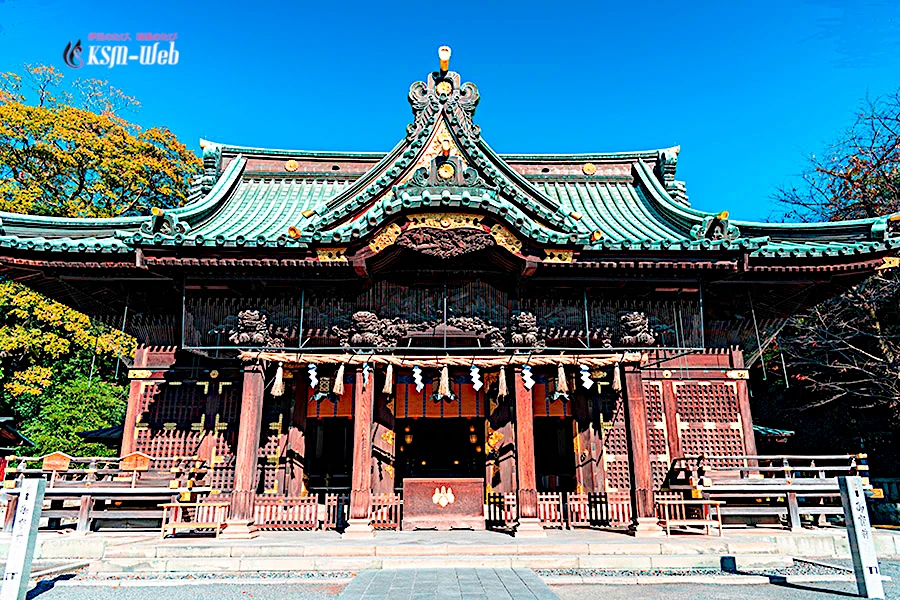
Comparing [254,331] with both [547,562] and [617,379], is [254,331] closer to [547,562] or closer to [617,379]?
[547,562]

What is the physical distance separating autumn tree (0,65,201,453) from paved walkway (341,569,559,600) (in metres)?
19.9

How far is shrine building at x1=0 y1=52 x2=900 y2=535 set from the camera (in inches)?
469

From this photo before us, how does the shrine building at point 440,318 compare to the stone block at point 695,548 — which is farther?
the shrine building at point 440,318

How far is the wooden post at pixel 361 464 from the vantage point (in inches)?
434

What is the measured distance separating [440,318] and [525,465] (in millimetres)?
3749

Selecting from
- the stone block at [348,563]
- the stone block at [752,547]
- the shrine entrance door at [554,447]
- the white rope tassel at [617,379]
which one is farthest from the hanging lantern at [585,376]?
the stone block at [348,563]

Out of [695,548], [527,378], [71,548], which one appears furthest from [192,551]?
[695,548]

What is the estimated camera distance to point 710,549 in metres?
9.50

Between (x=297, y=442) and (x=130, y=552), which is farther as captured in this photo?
(x=297, y=442)

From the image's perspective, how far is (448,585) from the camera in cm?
743

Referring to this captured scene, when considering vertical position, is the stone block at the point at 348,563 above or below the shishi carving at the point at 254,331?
below

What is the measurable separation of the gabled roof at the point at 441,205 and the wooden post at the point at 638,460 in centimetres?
284

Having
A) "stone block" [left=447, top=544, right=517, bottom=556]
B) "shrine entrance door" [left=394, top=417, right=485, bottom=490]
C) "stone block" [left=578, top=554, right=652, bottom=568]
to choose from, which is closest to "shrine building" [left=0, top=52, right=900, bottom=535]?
"stone block" [left=447, top=544, right=517, bottom=556]

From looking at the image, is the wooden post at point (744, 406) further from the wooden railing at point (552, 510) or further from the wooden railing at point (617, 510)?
the wooden railing at point (552, 510)
